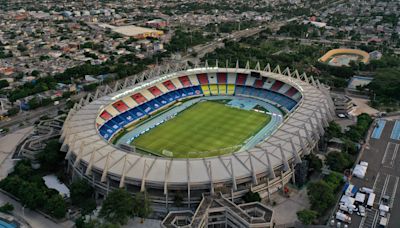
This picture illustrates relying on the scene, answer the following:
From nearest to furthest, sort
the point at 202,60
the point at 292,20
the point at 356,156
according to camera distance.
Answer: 1. the point at 356,156
2. the point at 202,60
3. the point at 292,20

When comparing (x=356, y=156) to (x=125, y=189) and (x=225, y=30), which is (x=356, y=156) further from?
(x=225, y=30)

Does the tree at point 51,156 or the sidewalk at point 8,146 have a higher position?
the tree at point 51,156

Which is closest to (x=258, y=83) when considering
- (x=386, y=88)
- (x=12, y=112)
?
(x=386, y=88)

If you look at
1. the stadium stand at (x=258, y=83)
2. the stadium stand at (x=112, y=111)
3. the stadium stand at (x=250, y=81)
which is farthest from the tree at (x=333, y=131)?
the stadium stand at (x=112, y=111)

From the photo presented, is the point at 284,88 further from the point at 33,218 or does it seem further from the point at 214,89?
the point at 33,218

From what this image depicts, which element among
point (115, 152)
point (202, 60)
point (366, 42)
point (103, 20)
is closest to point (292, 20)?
point (366, 42)

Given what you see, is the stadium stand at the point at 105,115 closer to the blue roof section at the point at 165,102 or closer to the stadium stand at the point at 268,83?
the blue roof section at the point at 165,102
